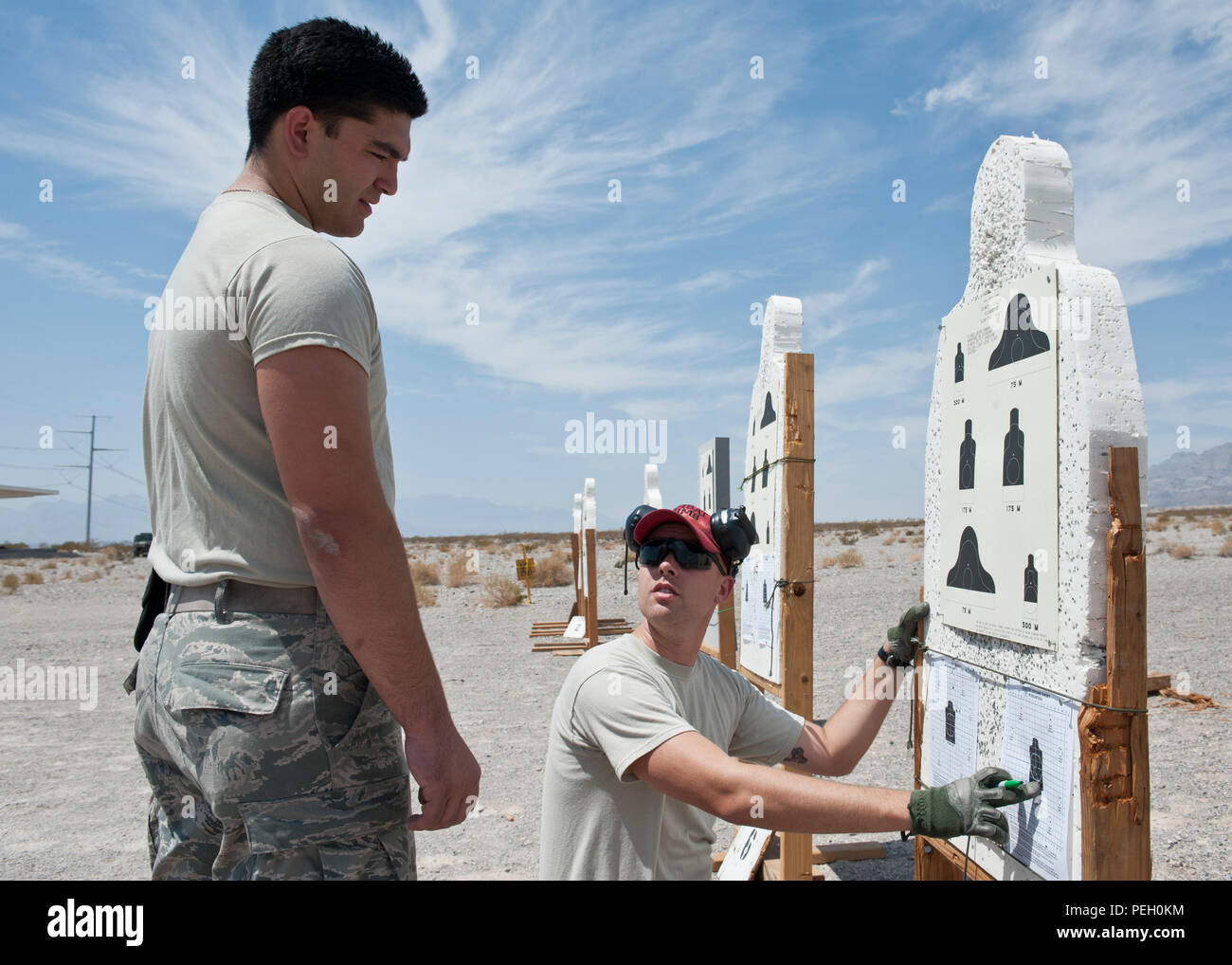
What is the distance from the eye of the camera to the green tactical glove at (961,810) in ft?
5.27

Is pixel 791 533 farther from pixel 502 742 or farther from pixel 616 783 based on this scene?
pixel 502 742

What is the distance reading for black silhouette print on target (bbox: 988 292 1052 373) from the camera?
2031 mm

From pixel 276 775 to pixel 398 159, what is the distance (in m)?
1.06

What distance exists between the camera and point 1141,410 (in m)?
1.83

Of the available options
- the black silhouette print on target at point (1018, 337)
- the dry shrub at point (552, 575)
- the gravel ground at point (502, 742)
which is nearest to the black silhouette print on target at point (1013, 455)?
the black silhouette print on target at point (1018, 337)

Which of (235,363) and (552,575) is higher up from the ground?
(235,363)

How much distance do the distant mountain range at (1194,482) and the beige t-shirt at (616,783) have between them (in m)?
161

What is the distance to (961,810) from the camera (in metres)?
1.65

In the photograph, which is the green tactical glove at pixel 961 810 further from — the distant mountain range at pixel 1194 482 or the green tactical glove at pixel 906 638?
the distant mountain range at pixel 1194 482

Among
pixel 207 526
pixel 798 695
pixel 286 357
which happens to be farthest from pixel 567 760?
pixel 798 695

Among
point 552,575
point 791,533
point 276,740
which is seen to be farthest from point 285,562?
point 552,575

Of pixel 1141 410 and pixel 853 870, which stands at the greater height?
pixel 1141 410

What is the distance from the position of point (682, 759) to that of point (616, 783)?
229mm
